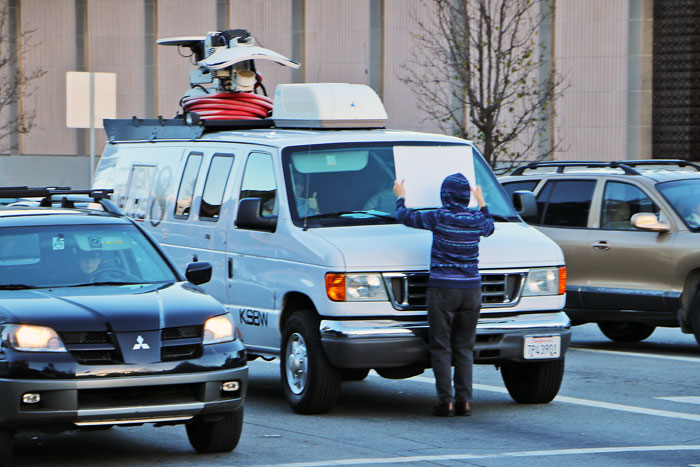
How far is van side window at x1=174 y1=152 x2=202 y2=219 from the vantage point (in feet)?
41.8

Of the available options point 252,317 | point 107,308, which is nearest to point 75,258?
point 107,308

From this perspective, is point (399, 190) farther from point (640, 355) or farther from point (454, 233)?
point (640, 355)

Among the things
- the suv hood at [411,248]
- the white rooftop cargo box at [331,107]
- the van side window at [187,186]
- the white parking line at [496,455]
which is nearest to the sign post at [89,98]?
the van side window at [187,186]

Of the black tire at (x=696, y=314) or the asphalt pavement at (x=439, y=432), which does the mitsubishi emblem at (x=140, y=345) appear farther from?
the black tire at (x=696, y=314)

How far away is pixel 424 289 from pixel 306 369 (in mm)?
1060

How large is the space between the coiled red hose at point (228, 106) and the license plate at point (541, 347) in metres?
4.78

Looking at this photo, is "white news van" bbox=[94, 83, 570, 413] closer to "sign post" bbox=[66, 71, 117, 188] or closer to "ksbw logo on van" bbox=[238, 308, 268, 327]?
"ksbw logo on van" bbox=[238, 308, 268, 327]

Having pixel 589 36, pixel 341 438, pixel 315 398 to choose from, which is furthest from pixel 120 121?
pixel 589 36

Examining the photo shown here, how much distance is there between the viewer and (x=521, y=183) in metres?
16.1

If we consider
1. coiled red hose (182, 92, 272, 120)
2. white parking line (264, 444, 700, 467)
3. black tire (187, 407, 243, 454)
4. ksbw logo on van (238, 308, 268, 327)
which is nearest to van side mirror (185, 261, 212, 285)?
black tire (187, 407, 243, 454)

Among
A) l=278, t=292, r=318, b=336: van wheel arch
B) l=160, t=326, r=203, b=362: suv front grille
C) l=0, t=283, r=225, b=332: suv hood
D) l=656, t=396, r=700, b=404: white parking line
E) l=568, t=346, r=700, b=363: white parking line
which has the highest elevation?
l=0, t=283, r=225, b=332: suv hood

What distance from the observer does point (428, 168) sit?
458 inches

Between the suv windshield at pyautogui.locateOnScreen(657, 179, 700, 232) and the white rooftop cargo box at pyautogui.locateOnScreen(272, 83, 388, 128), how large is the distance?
3480mm

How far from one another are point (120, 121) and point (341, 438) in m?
5.90
